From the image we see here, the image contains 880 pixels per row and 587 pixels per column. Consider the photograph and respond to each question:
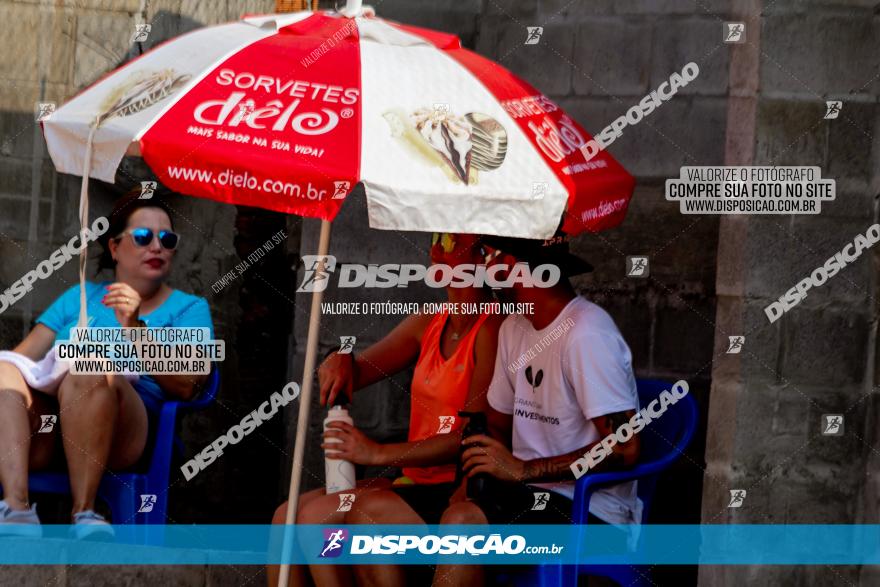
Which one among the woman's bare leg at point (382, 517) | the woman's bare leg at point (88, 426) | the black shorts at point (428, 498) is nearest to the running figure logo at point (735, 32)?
the black shorts at point (428, 498)

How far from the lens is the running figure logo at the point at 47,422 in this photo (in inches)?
216

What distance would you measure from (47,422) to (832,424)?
2855 millimetres

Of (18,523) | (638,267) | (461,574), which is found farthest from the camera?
(638,267)

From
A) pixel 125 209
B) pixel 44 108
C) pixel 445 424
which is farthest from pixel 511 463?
pixel 44 108

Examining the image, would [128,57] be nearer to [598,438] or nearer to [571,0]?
[571,0]

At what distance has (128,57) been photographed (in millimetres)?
6844

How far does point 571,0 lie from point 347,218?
137 centimetres

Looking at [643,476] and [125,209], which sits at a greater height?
[125,209]

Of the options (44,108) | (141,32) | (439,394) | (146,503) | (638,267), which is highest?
(141,32)

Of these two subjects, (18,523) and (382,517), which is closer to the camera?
(382,517)

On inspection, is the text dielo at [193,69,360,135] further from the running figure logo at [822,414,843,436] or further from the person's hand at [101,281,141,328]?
the running figure logo at [822,414,843,436]

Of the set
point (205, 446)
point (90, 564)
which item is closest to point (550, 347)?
point (90, 564)

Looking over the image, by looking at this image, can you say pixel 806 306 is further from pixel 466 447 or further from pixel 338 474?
pixel 338 474

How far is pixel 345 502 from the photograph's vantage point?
16.6ft
